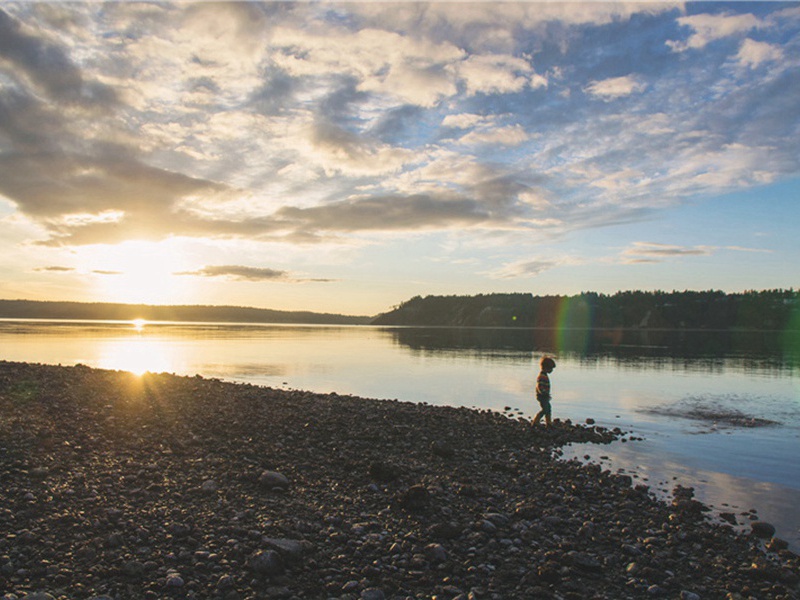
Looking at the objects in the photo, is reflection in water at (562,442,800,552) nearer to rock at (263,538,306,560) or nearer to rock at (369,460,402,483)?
rock at (369,460,402,483)

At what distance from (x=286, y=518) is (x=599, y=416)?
21.9 metres

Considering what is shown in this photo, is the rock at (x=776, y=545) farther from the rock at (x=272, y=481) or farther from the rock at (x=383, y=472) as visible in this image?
the rock at (x=272, y=481)

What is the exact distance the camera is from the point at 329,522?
1045 cm

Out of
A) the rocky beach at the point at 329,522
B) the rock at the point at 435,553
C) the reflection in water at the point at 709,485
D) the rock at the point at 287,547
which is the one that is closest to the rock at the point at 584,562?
the rocky beach at the point at 329,522

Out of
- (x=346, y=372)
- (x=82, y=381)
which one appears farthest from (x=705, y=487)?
(x=346, y=372)

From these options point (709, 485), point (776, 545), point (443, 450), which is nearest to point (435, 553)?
point (776, 545)

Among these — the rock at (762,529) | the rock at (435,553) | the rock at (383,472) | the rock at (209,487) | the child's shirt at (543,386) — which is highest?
the child's shirt at (543,386)

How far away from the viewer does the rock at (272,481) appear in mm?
12188

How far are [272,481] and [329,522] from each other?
243cm

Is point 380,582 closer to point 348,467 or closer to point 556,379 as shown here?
point 348,467

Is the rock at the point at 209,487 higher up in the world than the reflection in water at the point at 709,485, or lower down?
higher up

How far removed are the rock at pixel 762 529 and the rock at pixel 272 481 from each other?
10.8m

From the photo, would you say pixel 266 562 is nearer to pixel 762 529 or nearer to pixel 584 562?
pixel 584 562

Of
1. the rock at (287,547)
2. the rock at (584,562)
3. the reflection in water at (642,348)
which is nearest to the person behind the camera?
the rock at (287,547)
